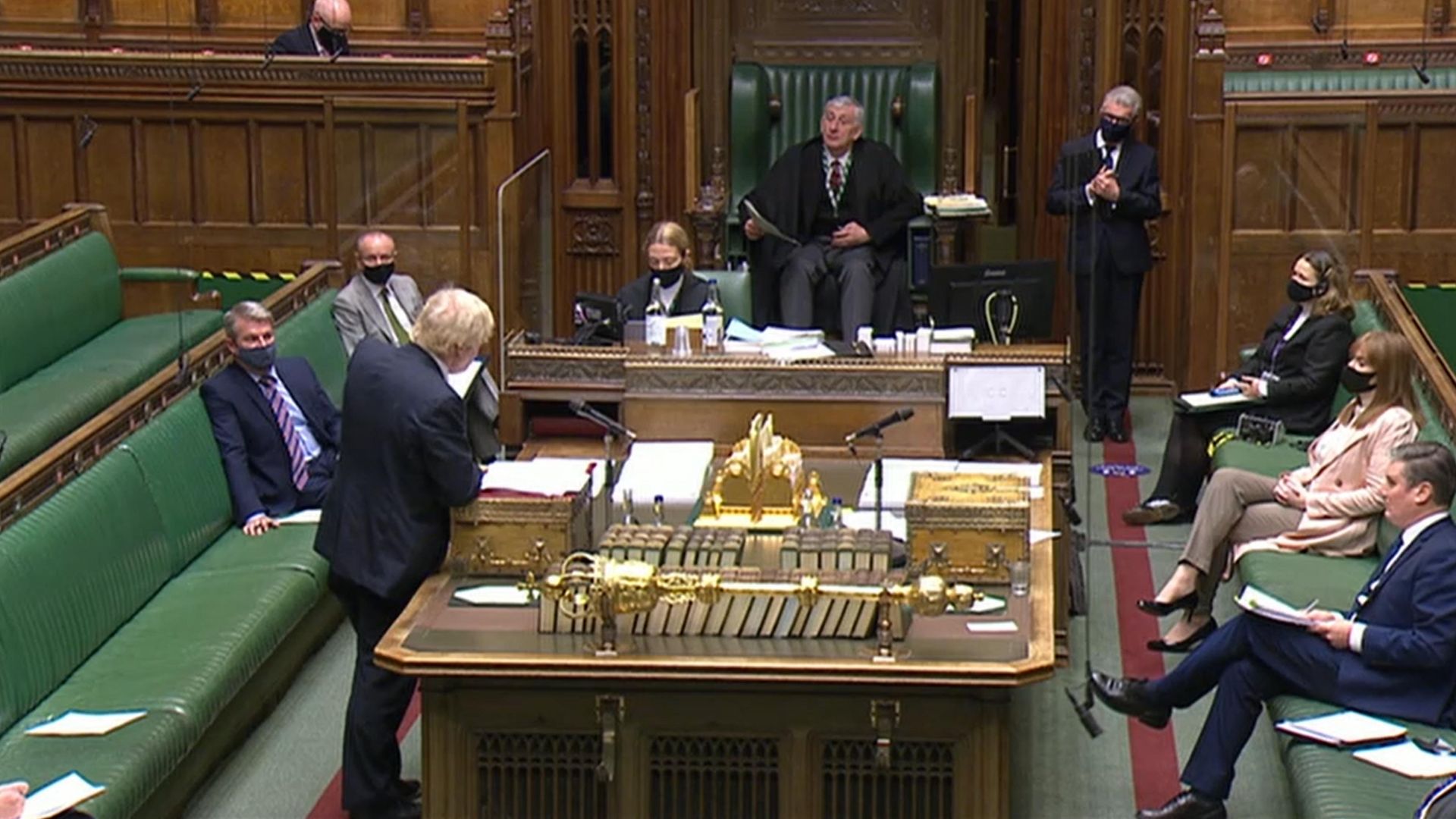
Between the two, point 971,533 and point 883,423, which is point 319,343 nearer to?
point 883,423

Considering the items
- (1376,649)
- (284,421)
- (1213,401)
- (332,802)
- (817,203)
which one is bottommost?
(332,802)

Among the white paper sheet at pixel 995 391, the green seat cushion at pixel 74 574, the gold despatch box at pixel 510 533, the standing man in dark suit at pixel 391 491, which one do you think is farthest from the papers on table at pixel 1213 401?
the green seat cushion at pixel 74 574

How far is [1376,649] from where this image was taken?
6375 mm

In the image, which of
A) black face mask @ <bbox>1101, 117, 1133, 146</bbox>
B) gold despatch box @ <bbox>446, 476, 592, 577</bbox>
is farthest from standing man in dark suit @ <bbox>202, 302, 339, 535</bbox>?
black face mask @ <bbox>1101, 117, 1133, 146</bbox>

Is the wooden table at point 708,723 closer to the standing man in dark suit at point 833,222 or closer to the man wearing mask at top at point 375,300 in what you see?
the man wearing mask at top at point 375,300

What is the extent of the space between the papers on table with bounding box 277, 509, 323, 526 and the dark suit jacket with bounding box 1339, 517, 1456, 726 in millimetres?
3687

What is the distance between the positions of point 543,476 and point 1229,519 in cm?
255

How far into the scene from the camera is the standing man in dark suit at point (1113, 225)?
1097 centimetres

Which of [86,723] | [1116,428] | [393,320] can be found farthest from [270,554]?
[1116,428]

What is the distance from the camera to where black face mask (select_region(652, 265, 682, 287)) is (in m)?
9.53

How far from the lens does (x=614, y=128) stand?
40.5 ft

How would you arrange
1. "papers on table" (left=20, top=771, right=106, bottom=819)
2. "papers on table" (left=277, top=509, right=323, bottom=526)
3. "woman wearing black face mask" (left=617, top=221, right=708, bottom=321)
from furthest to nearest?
1. "woman wearing black face mask" (left=617, top=221, right=708, bottom=321)
2. "papers on table" (left=277, top=509, right=323, bottom=526)
3. "papers on table" (left=20, top=771, right=106, bottom=819)

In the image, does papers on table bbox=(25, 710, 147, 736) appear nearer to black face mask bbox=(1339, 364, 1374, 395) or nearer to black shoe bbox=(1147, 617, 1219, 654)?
black shoe bbox=(1147, 617, 1219, 654)

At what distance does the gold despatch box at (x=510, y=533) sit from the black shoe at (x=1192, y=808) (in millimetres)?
1770
